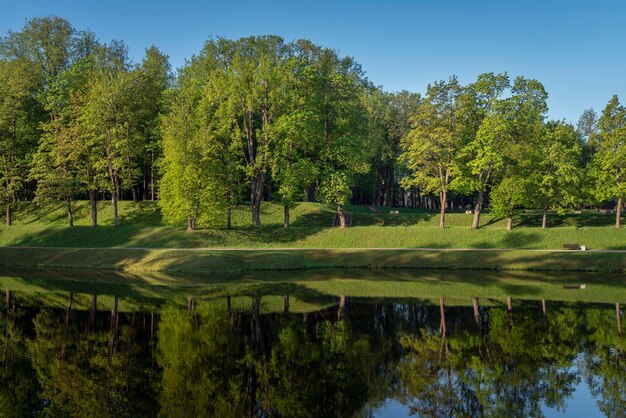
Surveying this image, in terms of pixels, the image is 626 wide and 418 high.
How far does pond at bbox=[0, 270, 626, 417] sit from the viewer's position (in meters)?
15.6

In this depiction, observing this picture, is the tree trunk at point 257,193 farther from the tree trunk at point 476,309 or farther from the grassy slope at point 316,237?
the tree trunk at point 476,309

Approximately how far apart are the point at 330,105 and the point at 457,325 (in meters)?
40.0

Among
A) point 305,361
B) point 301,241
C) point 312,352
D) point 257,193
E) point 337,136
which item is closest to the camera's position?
point 305,361

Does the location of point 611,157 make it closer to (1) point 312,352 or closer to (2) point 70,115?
(1) point 312,352

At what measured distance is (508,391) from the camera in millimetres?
16359

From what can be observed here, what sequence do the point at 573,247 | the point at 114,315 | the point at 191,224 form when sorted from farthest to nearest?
the point at 191,224, the point at 573,247, the point at 114,315

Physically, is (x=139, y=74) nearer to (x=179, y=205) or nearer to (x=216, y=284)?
(x=179, y=205)

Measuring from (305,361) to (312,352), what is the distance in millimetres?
1139

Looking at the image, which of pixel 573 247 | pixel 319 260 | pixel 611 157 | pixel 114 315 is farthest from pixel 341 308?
pixel 611 157

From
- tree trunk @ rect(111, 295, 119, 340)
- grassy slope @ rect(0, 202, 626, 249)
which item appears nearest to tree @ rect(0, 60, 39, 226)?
grassy slope @ rect(0, 202, 626, 249)

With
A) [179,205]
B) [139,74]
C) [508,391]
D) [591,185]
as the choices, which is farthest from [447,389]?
[139,74]

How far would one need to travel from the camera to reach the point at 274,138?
57.5 metres

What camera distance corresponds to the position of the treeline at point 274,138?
57.0 m

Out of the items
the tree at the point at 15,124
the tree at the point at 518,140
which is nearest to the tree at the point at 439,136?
the tree at the point at 518,140
